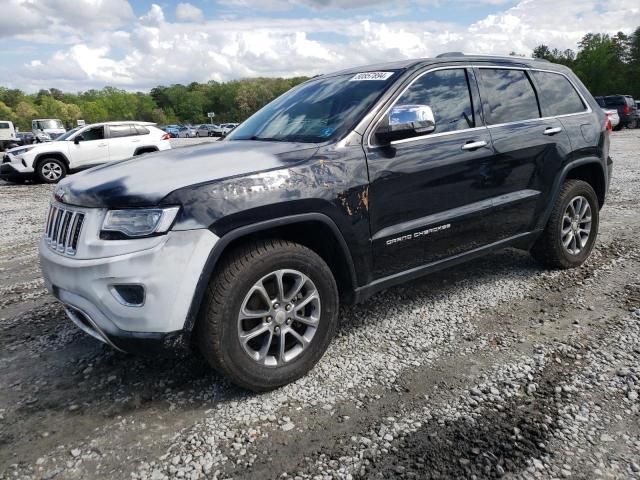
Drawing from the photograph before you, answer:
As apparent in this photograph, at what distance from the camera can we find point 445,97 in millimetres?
3586

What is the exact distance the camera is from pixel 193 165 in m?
2.81

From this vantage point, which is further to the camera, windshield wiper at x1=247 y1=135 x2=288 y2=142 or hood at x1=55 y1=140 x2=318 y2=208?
windshield wiper at x1=247 y1=135 x2=288 y2=142

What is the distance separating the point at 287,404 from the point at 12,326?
243 centimetres

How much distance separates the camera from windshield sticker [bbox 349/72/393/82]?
11.3ft

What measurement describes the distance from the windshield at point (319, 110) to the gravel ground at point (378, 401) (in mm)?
1419

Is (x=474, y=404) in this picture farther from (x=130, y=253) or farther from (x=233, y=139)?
(x=233, y=139)

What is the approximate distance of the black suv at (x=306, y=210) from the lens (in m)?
2.49

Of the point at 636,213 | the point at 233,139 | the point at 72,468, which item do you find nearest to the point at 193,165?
the point at 233,139

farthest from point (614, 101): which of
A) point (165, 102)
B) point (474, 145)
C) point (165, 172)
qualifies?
point (165, 102)

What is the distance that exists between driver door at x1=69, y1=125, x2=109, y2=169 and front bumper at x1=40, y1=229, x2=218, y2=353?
12171mm

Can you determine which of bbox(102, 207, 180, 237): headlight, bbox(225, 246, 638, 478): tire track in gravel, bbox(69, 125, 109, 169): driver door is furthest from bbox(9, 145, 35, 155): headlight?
bbox(225, 246, 638, 478): tire track in gravel

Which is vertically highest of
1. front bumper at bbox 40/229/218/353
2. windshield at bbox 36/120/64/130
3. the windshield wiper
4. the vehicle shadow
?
windshield at bbox 36/120/64/130

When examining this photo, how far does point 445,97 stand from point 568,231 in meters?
1.85

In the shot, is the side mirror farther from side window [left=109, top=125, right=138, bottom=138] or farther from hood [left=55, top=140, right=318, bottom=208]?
side window [left=109, top=125, right=138, bottom=138]
